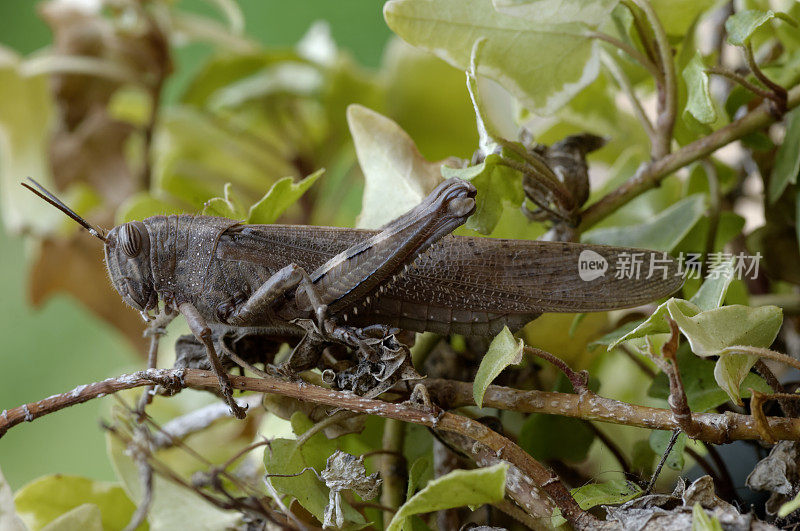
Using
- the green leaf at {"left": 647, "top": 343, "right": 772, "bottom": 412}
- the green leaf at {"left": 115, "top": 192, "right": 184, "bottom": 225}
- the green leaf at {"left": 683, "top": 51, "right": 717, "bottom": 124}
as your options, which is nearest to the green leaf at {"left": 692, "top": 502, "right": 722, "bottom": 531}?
the green leaf at {"left": 647, "top": 343, "right": 772, "bottom": 412}

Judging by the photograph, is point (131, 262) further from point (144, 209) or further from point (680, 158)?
point (680, 158)

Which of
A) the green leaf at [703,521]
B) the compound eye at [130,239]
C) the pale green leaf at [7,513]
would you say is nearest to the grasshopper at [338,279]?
the compound eye at [130,239]

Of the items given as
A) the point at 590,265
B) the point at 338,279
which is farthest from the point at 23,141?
the point at 590,265

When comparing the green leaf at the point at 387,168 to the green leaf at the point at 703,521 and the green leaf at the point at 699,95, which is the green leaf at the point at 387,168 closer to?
the green leaf at the point at 699,95

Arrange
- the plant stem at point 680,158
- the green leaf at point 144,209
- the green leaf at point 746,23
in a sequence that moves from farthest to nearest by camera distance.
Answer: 1. the green leaf at point 144,209
2. the plant stem at point 680,158
3. the green leaf at point 746,23

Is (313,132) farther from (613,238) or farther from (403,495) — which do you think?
(403,495)

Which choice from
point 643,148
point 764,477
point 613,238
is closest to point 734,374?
point 764,477
